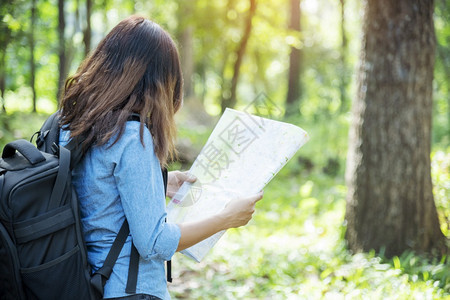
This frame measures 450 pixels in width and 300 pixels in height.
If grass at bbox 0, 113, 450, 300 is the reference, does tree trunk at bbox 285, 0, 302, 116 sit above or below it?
above

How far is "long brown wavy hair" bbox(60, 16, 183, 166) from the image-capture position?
1470 millimetres

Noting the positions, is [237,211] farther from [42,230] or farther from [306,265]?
[306,265]

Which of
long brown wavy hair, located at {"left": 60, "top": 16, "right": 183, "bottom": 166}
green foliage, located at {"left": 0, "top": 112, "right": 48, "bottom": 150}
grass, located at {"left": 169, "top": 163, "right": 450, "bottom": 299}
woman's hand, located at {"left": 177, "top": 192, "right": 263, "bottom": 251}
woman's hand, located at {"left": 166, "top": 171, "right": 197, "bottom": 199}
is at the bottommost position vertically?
grass, located at {"left": 169, "top": 163, "right": 450, "bottom": 299}

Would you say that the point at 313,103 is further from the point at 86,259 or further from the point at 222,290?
the point at 86,259

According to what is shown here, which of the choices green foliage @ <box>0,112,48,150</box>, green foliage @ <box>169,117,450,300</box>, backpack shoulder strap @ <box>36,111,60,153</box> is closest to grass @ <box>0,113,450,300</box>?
green foliage @ <box>169,117,450,300</box>

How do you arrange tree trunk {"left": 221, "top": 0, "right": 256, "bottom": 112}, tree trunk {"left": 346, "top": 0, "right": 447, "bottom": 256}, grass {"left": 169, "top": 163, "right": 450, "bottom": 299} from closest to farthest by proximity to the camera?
grass {"left": 169, "top": 163, "right": 450, "bottom": 299}, tree trunk {"left": 346, "top": 0, "right": 447, "bottom": 256}, tree trunk {"left": 221, "top": 0, "right": 256, "bottom": 112}

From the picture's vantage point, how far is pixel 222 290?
→ 12.3ft

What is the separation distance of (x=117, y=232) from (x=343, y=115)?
828 centimetres

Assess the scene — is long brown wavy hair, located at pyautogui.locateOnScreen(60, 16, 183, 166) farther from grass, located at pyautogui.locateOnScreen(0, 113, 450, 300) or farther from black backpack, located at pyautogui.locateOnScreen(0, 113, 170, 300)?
grass, located at pyautogui.locateOnScreen(0, 113, 450, 300)

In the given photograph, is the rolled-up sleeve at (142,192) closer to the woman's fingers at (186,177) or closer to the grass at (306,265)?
the woman's fingers at (186,177)

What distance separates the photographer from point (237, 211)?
67.1 inches

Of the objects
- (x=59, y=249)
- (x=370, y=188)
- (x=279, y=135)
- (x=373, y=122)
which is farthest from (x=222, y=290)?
(x=59, y=249)

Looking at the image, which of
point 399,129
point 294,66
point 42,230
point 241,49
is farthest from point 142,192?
point 294,66

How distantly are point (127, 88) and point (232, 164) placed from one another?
648 mm
